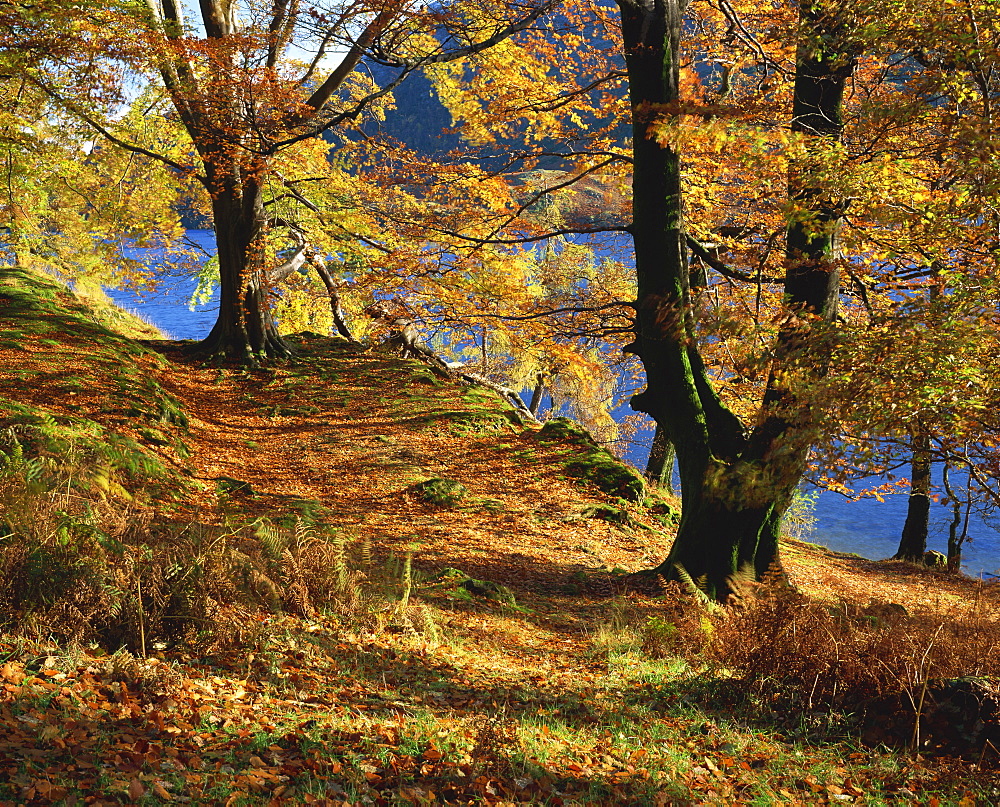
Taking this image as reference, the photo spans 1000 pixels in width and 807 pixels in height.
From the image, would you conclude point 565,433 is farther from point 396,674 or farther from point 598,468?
point 396,674

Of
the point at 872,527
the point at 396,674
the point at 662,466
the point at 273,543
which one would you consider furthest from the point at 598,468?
the point at 872,527

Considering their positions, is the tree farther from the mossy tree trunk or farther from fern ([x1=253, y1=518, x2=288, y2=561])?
fern ([x1=253, y1=518, x2=288, y2=561])

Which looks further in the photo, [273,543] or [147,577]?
[273,543]

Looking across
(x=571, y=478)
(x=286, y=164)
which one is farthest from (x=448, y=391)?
(x=286, y=164)

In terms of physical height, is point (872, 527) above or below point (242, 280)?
below

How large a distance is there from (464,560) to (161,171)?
11450mm

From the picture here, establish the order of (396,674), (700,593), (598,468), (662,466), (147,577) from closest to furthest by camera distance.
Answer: (147,577) < (396,674) < (700,593) < (598,468) < (662,466)

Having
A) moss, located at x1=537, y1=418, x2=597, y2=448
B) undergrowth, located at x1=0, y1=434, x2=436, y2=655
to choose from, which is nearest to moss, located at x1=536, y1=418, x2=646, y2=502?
moss, located at x1=537, y1=418, x2=597, y2=448

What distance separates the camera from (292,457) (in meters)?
10.7

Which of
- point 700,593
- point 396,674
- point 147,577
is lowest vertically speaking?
point 396,674

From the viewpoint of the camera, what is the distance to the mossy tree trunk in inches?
259

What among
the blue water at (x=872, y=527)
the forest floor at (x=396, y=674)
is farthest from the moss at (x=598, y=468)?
the blue water at (x=872, y=527)

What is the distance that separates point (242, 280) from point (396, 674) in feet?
35.3

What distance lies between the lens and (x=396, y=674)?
4703 millimetres
